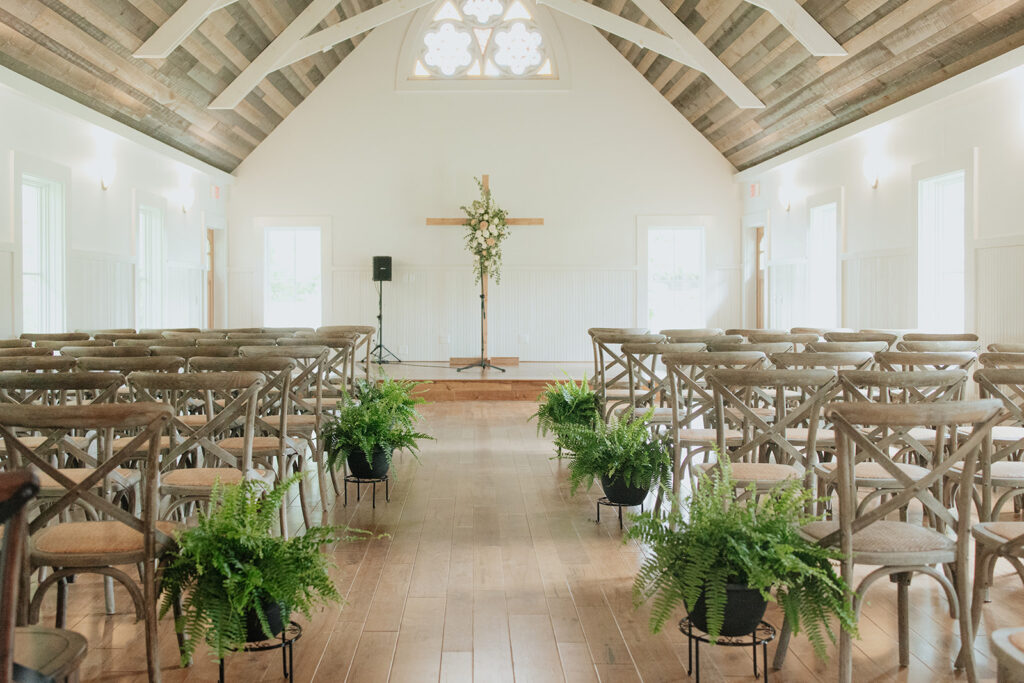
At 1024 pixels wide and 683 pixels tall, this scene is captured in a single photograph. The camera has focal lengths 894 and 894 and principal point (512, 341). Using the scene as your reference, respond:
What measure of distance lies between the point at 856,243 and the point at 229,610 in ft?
30.0

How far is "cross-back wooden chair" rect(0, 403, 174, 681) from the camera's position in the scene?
2.42 metres

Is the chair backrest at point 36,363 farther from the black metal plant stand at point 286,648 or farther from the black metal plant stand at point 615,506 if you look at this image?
the black metal plant stand at point 615,506

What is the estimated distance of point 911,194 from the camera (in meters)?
8.84

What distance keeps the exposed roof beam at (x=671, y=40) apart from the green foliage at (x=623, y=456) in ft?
23.4

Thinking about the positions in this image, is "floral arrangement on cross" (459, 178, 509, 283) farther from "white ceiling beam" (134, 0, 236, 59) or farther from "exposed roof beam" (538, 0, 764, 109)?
"white ceiling beam" (134, 0, 236, 59)

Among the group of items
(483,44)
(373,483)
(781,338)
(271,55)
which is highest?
(483,44)

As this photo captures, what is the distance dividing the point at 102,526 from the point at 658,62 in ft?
38.1

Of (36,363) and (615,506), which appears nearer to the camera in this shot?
(36,363)

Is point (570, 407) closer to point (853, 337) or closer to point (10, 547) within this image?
point (853, 337)

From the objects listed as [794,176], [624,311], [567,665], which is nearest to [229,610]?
[567,665]

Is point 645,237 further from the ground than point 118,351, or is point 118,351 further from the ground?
point 645,237

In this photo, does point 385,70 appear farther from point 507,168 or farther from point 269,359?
point 269,359

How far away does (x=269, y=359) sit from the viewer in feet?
13.1

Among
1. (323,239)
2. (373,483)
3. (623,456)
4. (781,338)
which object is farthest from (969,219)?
(323,239)
